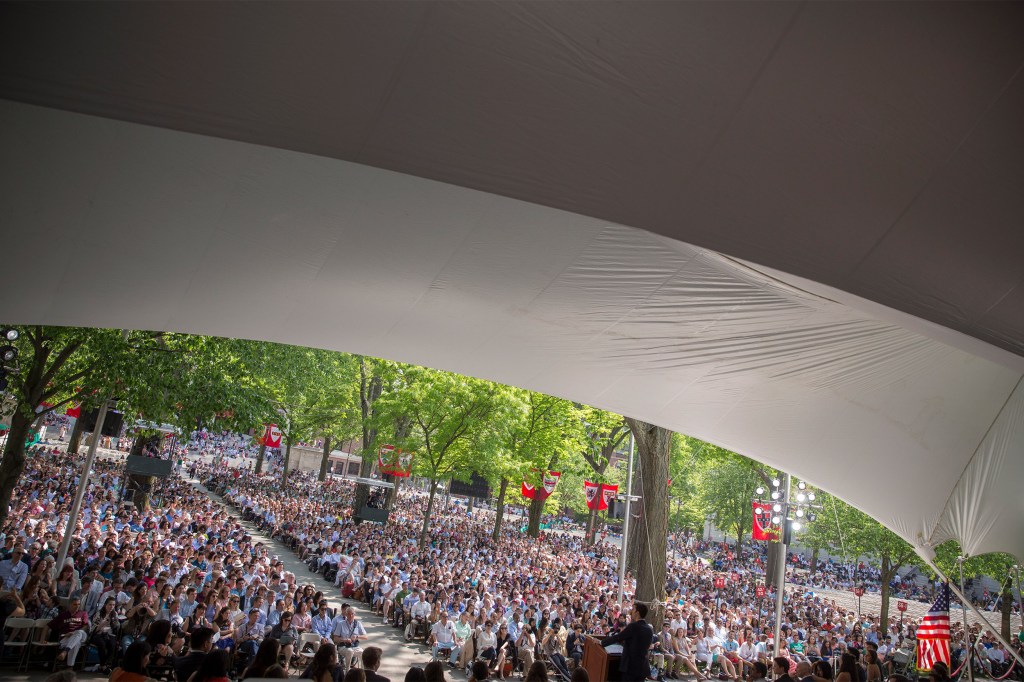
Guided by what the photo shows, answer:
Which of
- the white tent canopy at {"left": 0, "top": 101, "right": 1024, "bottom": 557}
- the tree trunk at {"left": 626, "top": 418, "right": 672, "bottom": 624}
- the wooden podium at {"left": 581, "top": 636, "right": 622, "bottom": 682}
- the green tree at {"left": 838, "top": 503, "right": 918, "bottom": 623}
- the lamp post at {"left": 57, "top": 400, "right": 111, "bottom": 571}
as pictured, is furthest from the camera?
the green tree at {"left": 838, "top": 503, "right": 918, "bottom": 623}

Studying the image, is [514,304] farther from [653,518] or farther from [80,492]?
[80,492]

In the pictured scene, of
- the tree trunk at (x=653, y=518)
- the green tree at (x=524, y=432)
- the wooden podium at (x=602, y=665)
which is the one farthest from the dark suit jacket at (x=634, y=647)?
the green tree at (x=524, y=432)

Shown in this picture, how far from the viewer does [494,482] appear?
29.8 meters

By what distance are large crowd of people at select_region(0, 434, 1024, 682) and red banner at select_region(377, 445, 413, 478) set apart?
2.34 metres

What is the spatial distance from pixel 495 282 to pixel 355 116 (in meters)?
3.17

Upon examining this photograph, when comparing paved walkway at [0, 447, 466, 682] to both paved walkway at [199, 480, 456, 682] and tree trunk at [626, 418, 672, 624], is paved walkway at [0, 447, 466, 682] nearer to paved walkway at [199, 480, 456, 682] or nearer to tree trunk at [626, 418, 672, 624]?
paved walkway at [199, 480, 456, 682]

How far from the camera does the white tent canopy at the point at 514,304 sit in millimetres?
5160

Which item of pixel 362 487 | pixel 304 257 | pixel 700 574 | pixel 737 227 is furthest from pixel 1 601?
pixel 700 574

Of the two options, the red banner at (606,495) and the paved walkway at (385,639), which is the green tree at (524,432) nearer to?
the red banner at (606,495)

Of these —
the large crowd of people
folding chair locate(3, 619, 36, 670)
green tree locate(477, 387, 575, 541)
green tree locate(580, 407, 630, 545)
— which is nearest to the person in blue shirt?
the large crowd of people

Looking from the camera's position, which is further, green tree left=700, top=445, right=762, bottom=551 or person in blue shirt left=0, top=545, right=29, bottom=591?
green tree left=700, top=445, right=762, bottom=551

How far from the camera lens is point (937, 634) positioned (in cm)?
870

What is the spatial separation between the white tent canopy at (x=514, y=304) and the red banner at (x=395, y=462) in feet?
49.8

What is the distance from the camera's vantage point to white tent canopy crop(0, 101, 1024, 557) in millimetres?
5160
